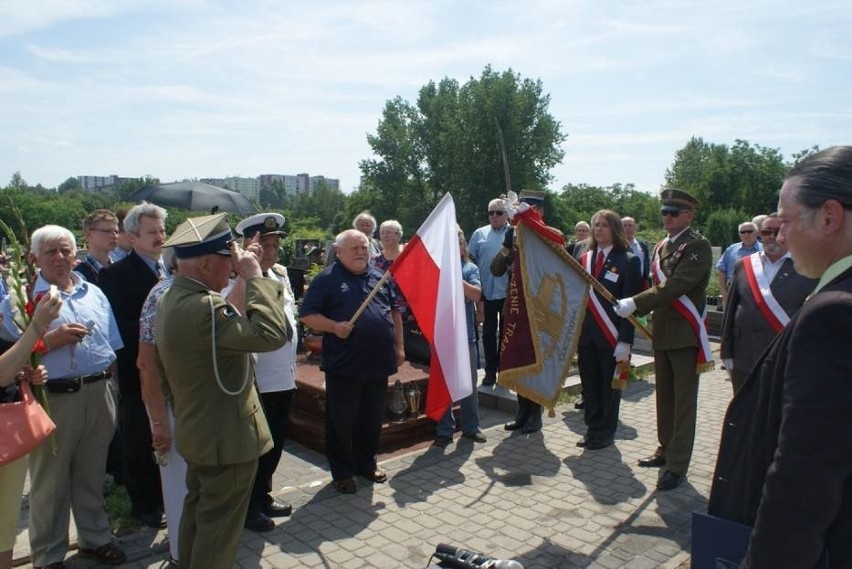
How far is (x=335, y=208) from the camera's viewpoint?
4368 inches

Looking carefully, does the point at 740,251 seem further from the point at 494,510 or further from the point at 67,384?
the point at 67,384

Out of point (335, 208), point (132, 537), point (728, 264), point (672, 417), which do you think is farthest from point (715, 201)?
point (335, 208)

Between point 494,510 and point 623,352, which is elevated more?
point 623,352

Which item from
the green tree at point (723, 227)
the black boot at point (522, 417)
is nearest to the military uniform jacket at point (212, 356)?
the black boot at point (522, 417)

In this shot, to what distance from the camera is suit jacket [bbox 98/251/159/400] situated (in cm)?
459

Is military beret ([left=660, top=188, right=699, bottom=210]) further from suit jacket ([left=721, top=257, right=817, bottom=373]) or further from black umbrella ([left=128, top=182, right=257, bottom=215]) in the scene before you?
black umbrella ([left=128, top=182, right=257, bottom=215])

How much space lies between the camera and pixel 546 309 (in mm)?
5477

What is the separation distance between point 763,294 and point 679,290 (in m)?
0.65

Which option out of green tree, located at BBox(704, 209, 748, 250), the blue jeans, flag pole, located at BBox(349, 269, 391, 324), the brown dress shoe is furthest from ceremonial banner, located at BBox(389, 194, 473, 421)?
green tree, located at BBox(704, 209, 748, 250)

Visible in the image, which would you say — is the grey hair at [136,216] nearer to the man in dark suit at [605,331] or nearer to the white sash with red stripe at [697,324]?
the man in dark suit at [605,331]

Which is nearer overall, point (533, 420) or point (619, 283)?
point (619, 283)

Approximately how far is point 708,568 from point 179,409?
2445mm

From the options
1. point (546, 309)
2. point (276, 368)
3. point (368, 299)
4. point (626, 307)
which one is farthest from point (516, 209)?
point (276, 368)

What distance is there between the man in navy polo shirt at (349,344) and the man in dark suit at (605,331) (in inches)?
78.8
